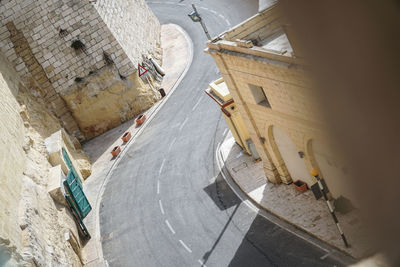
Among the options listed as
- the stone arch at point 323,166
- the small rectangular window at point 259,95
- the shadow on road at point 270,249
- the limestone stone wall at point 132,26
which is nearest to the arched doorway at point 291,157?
the stone arch at point 323,166

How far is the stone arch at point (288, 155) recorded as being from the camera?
92.9 feet

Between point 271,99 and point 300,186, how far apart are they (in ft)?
18.8

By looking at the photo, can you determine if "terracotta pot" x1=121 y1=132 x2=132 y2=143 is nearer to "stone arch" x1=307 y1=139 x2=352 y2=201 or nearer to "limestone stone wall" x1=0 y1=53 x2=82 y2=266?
"limestone stone wall" x1=0 y1=53 x2=82 y2=266

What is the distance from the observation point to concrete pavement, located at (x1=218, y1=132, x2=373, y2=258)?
977 inches

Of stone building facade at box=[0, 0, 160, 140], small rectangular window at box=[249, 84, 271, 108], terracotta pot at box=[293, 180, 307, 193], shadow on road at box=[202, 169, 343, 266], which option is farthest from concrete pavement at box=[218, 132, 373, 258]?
stone building facade at box=[0, 0, 160, 140]

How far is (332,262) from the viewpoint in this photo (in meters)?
24.2

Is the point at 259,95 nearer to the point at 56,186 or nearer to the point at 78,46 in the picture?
the point at 56,186

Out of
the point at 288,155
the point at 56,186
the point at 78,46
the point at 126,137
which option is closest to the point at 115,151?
the point at 126,137

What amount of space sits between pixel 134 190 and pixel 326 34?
38294mm

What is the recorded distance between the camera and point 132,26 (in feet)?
179

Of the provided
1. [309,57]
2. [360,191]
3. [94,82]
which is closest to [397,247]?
[360,191]

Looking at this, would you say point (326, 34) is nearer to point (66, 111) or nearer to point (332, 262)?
point (332, 262)

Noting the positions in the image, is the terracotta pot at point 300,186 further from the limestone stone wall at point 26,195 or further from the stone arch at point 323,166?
the limestone stone wall at point 26,195

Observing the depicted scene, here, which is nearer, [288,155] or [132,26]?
[288,155]
